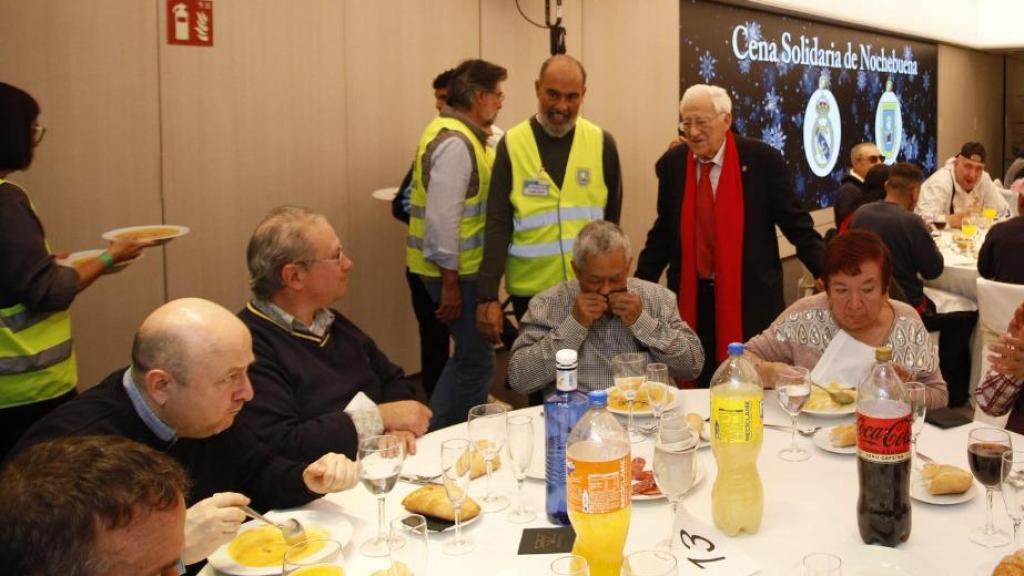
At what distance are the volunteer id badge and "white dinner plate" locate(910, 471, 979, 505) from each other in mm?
2196

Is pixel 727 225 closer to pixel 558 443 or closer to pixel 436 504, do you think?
pixel 558 443

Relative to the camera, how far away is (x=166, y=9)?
167 inches

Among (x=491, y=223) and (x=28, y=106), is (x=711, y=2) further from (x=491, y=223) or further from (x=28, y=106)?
(x=28, y=106)

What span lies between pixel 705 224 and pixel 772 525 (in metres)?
2.22

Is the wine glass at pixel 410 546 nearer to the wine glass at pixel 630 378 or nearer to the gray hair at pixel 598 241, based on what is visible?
the wine glass at pixel 630 378

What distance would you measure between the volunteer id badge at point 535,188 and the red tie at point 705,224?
647 millimetres

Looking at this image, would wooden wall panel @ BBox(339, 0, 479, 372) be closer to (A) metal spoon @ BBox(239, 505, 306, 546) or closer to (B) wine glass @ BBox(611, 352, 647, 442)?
(B) wine glass @ BBox(611, 352, 647, 442)

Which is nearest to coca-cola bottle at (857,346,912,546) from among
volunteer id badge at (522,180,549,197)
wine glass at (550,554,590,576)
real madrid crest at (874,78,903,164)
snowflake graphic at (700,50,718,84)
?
wine glass at (550,554,590,576)

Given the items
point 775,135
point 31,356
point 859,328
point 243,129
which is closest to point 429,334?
point 243,129

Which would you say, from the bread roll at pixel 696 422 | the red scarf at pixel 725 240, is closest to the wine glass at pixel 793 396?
the bread roll at pixel 696 422

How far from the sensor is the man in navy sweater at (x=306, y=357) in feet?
7.11

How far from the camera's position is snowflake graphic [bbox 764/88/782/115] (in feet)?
29.5

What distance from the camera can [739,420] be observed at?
1606 millimetres

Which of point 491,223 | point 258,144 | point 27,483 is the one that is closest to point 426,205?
point 491,223
